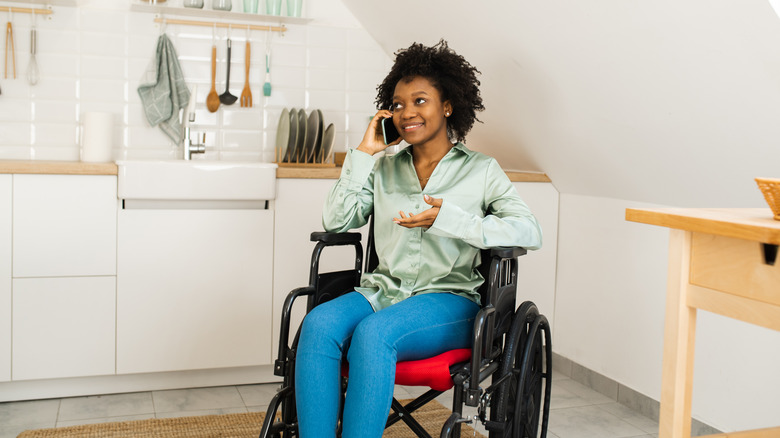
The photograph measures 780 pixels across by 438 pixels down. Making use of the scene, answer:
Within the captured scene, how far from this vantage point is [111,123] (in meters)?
3.18

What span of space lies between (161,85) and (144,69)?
10 cm

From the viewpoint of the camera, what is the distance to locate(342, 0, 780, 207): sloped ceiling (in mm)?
1853

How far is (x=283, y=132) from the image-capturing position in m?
3.39

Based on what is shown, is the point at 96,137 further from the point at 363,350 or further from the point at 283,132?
the point at 363,350

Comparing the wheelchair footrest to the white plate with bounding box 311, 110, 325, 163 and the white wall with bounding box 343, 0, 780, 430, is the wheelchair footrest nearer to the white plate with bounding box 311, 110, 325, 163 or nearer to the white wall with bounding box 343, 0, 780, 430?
the white wall with bounding box 343, 0, 780, 430

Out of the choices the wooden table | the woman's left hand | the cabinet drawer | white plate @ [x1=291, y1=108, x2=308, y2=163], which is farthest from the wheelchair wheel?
white plate @ [x1=291, y1=108, x2=308, y2=163]

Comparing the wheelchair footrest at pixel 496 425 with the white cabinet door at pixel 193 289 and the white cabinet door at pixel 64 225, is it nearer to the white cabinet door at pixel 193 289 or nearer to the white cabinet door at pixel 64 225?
the white cabinet door at pixel 193 289

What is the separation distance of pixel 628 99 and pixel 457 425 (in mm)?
1166

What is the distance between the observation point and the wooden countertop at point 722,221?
119cm

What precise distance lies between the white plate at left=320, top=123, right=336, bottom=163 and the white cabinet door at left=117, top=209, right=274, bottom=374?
0.53m

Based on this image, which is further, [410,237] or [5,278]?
[5,278]

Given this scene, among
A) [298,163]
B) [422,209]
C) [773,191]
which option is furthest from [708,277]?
[298,163]

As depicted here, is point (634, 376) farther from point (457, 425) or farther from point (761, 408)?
point (457, 425)

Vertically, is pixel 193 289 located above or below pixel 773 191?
below
